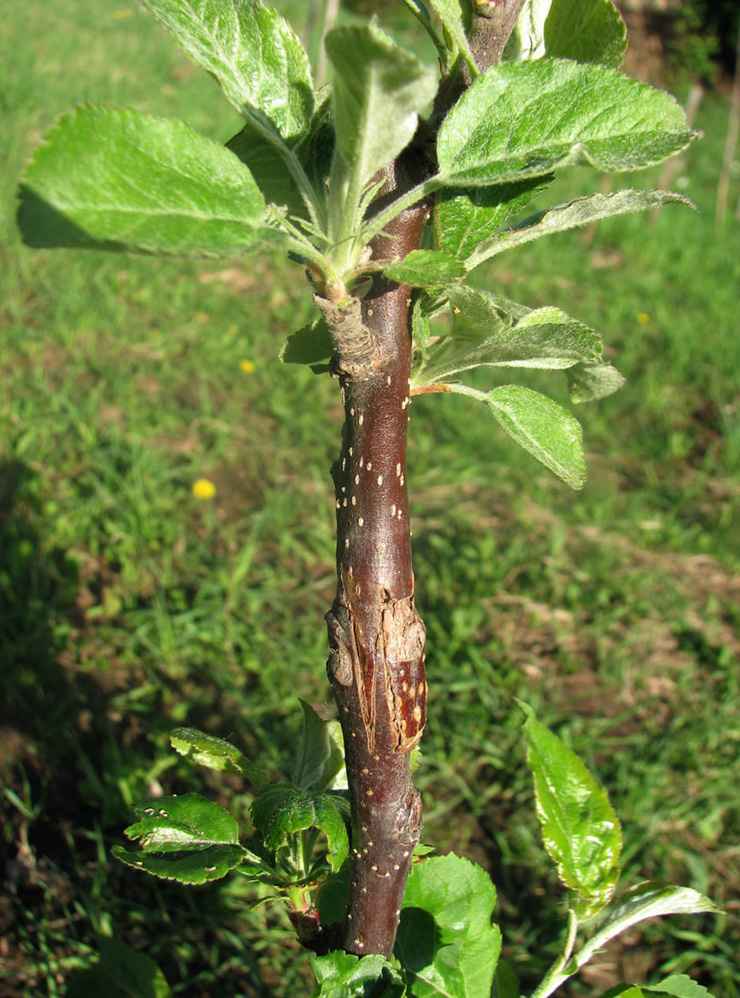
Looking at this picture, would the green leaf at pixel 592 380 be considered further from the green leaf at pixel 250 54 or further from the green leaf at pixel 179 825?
the green leaf at pixel 179 825

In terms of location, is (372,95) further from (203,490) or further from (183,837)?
(203,490)

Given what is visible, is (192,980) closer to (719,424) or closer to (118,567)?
(118,567)

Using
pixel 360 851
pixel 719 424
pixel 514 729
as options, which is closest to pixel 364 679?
pixel 360 851

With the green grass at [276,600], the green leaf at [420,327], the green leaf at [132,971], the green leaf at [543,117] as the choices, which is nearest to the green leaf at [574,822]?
the green leaf at [420,327]

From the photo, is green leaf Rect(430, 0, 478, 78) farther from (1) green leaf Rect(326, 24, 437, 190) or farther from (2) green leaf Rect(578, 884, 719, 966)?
(2) green leaf Rect(578, 884, 719, 966)

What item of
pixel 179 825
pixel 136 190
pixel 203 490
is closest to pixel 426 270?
pixel 136 190
